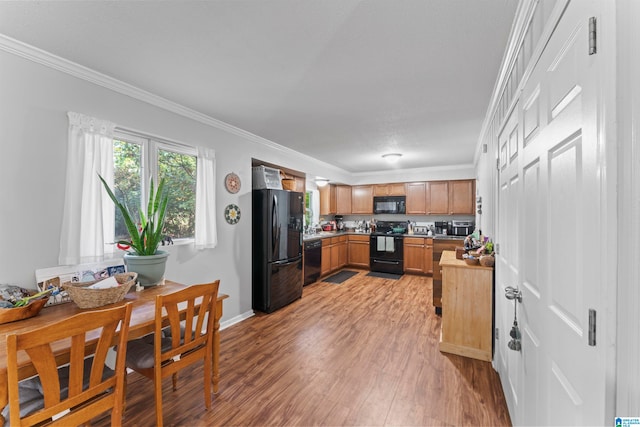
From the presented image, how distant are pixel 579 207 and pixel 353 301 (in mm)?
3693

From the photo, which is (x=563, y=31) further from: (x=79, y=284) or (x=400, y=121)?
(x=79, y=284)

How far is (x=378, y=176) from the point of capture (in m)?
6.88

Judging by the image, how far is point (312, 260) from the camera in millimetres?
5145

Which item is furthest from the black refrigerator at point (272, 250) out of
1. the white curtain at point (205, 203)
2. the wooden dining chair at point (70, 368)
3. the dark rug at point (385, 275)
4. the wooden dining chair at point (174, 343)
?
the dark rug at point (385, 275)

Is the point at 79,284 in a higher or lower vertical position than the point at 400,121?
lower

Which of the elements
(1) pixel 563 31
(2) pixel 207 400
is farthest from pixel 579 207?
(2) pixel 207 400

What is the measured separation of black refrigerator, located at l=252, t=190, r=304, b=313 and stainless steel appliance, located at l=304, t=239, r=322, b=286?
2.96 feet

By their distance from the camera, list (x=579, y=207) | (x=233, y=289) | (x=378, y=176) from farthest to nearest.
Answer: (x=378, y=176), (x=233, y=289), (x=579, y=207)

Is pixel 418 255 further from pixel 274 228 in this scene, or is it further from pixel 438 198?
pixel 274 228

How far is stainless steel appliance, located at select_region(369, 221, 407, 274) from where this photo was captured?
19.6 feet

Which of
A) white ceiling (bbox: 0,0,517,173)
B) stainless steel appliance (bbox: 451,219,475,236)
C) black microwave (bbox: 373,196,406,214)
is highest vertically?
A: white ceiling (bbox: 0,0,517,173)

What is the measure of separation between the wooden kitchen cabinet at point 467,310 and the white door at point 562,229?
1088mm

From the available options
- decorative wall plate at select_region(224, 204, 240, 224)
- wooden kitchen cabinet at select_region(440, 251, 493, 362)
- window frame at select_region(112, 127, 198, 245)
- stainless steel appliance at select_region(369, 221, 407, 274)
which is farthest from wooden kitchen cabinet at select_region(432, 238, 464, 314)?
window frame at select_region(112, 127, 198, 245)

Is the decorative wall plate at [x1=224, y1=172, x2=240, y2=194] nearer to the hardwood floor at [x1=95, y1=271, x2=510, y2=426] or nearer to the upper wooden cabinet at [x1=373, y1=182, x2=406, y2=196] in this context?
the hardwood floor at [x1=95, y1=271, x2=510, y2=426]
